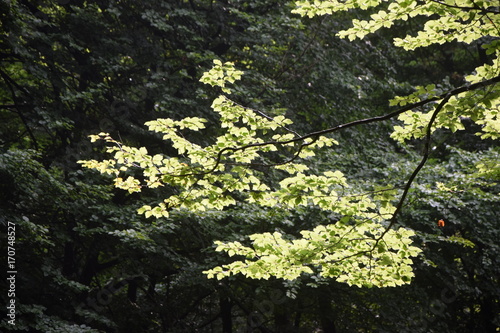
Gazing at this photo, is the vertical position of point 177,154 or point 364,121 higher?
point 177,154

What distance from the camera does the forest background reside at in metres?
6.54

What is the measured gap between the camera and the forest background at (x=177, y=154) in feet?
21.5

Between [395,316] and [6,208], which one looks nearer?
[6,208]

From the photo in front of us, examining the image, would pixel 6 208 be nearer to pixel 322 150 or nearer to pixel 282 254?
pixel 282 254

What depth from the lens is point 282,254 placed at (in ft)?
11.9

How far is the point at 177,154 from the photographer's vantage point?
→ 837 cm

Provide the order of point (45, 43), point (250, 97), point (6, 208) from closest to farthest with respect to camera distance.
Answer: point (6, 208), point (45, 43), point (250, 97)

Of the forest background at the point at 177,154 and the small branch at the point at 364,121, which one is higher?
the forest background at the point at 177,154

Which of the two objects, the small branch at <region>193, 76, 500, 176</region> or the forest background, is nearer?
the small branch at <region>193, 76, 500, 176</region>

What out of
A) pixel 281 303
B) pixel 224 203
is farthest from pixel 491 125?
pixel 281 303

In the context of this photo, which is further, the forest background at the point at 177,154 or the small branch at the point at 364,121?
the forest background at the point at 177,154

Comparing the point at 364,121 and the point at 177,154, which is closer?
the point at 364,121

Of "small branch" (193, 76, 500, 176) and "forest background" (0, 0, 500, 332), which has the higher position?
"forest background" (0, 0, 500, 332)

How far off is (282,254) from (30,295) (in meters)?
4.63
